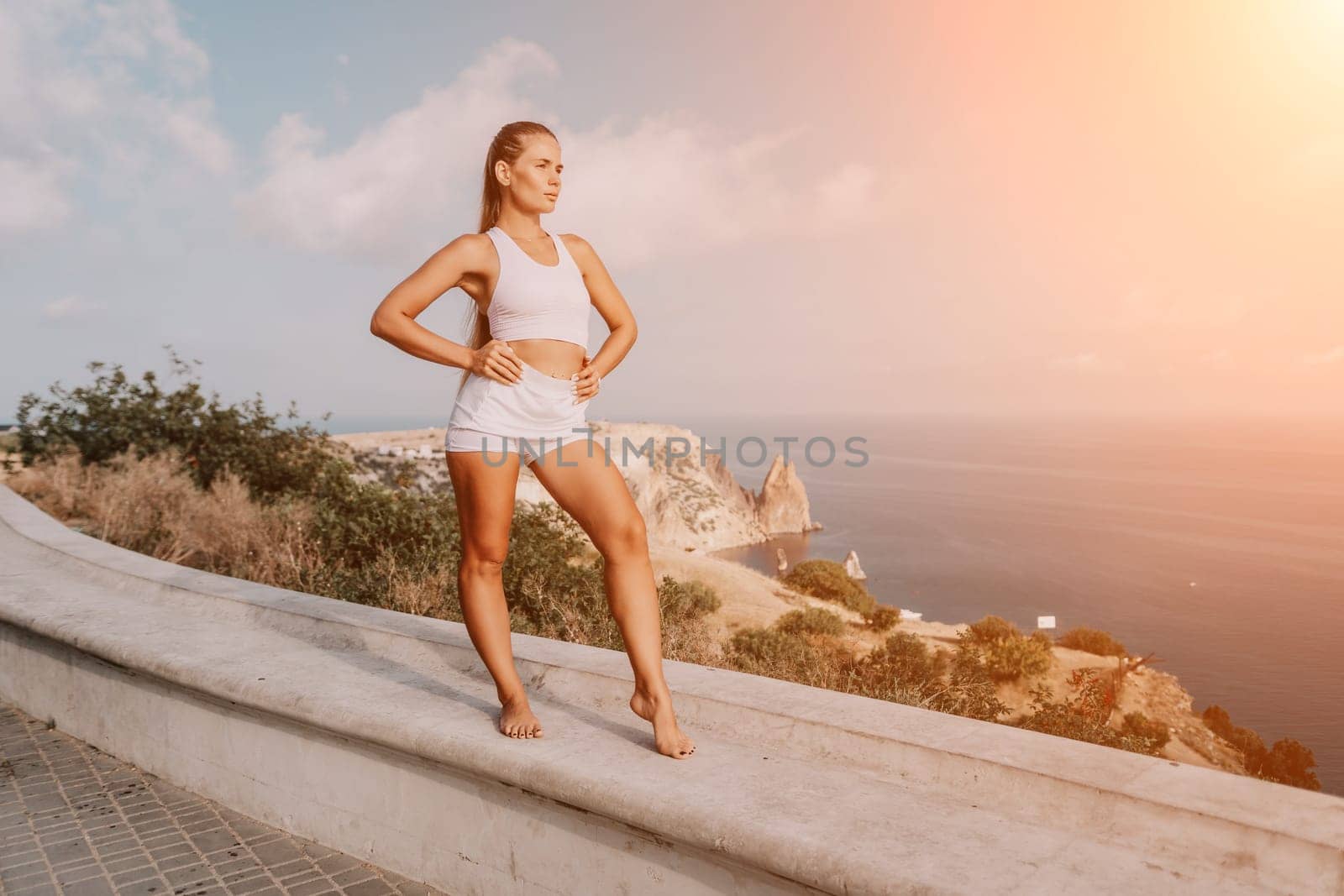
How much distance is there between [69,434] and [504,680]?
40.6 feet

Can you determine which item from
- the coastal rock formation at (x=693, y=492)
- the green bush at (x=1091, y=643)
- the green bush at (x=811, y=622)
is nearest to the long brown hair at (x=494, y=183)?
the green bush at (x=811, y=622)

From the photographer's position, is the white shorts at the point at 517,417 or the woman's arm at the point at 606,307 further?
the woman's arm at the point at 606,307

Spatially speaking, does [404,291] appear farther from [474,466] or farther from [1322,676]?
[1322,676]

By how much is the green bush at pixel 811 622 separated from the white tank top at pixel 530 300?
59.6ft

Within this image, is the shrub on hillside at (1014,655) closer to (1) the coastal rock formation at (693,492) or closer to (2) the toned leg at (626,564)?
(2) the toned leg at (626,564)

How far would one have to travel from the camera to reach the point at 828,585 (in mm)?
45625

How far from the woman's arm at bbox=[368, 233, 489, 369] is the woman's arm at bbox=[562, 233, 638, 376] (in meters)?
0.32

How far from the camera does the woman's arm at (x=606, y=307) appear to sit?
2.73m

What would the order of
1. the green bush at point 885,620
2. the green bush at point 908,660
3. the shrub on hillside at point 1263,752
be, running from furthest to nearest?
the green bush at point 885,620 < the shrub on hillside at point 1263,752 < the green bush at point 908,660

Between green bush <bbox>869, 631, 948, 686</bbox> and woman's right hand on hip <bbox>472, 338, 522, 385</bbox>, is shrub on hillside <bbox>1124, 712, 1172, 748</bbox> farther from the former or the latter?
woman's right hand on hip <bbox>472, 338, 522, 385</bbox>

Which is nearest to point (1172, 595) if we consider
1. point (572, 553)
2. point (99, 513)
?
point (572, 553)

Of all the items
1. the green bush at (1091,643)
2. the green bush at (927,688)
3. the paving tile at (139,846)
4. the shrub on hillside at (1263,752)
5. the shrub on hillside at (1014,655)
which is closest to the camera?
the paving tile at (139,846)

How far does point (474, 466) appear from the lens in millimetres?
2533

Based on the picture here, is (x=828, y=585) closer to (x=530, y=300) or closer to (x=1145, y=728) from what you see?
(x=1145, y=728)
